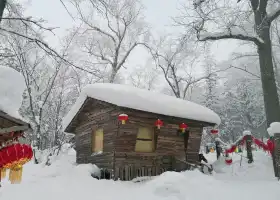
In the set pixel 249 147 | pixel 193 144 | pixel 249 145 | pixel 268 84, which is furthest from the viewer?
pixel 193 144

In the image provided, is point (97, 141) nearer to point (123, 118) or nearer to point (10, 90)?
point (123, 118)

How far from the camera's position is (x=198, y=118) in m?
12.9

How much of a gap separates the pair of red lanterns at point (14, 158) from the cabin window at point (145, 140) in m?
8.25

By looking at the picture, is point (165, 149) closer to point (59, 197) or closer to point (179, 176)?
point (179, 176)

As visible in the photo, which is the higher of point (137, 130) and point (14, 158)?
point (137, 130)

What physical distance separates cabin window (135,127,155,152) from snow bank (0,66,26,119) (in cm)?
820

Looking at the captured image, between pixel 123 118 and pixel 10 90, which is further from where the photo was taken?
pixel 123 118

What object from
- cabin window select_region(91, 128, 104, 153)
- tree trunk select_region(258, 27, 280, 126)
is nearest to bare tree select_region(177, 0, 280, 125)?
tree trunk select_region(258, 27, 280, 126)

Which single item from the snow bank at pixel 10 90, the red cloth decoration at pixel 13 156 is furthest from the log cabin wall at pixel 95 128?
the red cloth decoration at pixel 13 156

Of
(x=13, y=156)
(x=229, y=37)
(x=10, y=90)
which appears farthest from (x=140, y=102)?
(x=13, y=156)

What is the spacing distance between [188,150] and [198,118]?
1988 millimetres

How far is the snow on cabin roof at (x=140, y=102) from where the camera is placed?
35.2 feet

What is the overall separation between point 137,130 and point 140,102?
1559 mm

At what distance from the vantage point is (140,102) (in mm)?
10961
